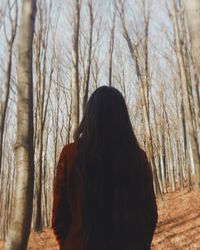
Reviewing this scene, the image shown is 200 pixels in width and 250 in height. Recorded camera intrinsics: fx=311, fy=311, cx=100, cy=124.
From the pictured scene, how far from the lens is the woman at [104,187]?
1.68 m

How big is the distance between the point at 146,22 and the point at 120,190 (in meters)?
13.9

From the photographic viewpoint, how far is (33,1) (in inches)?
181

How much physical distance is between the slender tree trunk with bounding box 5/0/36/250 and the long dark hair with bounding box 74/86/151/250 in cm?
219

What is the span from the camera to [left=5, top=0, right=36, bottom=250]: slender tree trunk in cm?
366

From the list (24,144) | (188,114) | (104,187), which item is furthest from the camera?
(188,114)

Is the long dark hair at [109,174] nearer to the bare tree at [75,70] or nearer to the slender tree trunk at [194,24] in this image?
the slender tree trunk at [194,24]

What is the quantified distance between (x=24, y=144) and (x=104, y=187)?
95.3 inches

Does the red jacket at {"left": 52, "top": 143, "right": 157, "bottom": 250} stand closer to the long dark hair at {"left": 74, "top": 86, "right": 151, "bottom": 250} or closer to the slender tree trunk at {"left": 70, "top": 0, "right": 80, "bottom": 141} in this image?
the long dark hair at {"left": 74, "top": 86, "right": 151, "bottom": 250}

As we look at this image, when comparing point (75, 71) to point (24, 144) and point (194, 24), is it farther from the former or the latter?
point (194, 24)

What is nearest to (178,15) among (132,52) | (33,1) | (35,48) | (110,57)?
(132,52)

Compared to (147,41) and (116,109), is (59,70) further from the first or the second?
(116,109)

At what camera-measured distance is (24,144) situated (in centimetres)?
392

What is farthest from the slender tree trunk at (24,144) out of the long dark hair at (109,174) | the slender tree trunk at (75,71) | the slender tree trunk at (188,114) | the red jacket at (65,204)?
the slender tree trunk at (188,114)

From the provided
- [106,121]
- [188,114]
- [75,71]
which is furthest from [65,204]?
[188,114]
